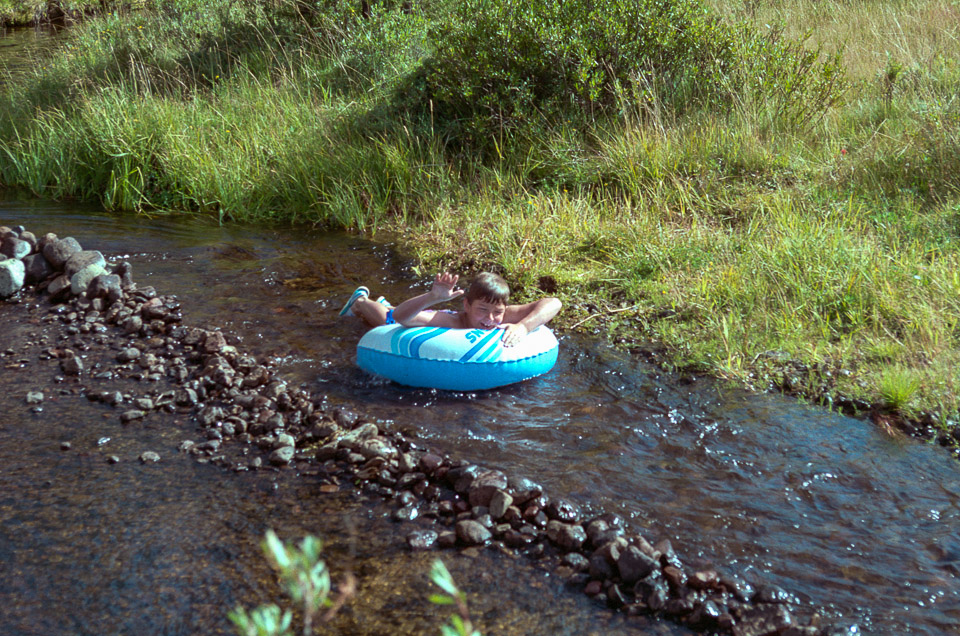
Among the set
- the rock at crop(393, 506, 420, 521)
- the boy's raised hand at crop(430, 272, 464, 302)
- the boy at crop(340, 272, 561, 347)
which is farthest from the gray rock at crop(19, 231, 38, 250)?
the rock at crop(393, 506, 420, 521)

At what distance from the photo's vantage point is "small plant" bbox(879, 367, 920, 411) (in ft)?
15.5

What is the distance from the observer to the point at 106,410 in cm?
504

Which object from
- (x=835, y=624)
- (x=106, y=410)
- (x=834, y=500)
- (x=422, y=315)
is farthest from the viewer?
(x=422, y=315)

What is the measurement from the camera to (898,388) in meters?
4.75

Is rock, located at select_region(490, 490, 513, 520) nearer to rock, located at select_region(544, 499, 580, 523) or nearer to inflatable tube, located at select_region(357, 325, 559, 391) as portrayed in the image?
rock, located at select_region(544, 499, 580, 523)

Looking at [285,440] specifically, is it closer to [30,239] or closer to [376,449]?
[376,449]

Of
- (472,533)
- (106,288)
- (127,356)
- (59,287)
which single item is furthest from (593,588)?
(59,287)

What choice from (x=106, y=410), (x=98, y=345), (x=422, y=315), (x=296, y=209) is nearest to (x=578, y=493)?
(x=422, y=315)

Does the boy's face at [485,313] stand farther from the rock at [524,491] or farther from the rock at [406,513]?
the rock at [406,513]

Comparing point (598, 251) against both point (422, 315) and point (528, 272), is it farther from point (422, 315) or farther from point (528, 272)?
point (422, 315)

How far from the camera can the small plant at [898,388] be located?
15.5 ft

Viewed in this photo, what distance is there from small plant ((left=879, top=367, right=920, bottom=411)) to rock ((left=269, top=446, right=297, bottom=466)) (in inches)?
137

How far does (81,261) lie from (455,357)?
3.93 metres

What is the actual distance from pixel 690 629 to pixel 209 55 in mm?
11150
